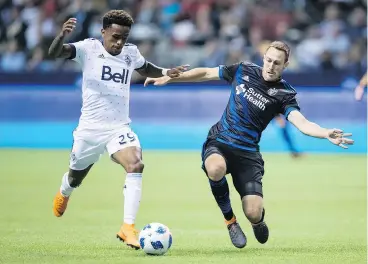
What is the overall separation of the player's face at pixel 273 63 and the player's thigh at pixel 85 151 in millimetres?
1715

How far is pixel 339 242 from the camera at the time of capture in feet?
30.6

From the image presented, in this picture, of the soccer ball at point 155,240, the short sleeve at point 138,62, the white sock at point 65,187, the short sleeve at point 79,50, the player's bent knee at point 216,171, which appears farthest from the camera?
the white sock at point 65,187

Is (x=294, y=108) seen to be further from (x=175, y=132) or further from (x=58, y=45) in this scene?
(x=175, y=132)

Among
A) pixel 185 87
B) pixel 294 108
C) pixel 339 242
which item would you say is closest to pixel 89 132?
pixel 294 108

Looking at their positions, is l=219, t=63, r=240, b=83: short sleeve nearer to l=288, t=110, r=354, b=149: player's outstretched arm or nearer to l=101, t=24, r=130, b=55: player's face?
l=288, t=110, r=354, b=149: player's outstretched arm

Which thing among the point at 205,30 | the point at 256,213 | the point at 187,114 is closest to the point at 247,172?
the point at 256,213

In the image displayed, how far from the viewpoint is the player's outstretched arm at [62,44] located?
28.3ft

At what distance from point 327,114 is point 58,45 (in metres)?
10.6

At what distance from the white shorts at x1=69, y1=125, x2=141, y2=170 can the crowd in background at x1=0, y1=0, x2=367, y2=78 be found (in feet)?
35.5

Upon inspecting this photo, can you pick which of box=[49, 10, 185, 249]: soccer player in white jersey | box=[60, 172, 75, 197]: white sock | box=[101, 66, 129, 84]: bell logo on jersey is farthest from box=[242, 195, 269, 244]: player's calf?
box=[60, 172, 75, 197]: white sock

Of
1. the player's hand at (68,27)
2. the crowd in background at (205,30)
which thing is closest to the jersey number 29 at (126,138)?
the player's hand at (68,27)

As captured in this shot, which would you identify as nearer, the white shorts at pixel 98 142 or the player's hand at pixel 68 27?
the player's hand at pixel 68 27

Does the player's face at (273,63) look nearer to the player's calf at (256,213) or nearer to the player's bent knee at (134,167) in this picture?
the player's calf at (256,213)

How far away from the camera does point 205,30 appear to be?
856 inches
